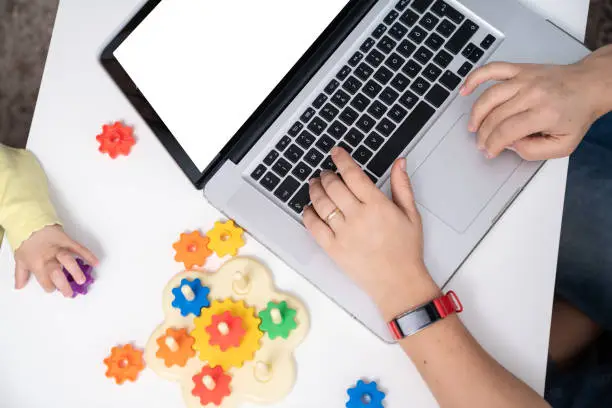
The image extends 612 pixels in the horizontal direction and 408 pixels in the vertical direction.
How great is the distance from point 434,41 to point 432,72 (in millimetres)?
41

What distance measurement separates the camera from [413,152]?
27.1 inches

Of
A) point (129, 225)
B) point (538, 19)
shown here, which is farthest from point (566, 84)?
point (129, 225)

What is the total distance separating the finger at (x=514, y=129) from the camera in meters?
0.65

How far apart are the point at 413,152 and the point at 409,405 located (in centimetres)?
29

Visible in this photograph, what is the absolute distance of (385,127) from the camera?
2.30ft

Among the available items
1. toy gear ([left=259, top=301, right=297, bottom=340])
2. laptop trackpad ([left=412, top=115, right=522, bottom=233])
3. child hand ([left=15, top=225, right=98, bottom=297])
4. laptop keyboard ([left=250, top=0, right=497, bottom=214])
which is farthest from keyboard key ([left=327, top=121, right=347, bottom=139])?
child hand ([left=15, top=225, right=98, bottom=297])

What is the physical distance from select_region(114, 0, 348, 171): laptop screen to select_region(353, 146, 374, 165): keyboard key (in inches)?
5.3

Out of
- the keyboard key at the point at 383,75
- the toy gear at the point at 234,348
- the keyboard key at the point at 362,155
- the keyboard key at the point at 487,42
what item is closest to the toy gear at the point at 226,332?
the toy gear at the point at 234,348

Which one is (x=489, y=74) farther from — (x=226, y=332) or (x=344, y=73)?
(x=226, y=332)

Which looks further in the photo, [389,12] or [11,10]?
[11,10]

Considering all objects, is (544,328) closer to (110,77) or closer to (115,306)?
(115,306)

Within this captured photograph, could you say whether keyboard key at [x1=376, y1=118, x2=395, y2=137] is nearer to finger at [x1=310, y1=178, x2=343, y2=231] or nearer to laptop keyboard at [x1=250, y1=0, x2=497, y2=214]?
laptop keyboard at [x1=250, y1=0, x2=497, y2=214]

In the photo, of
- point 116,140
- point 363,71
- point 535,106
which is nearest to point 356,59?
point 363,71

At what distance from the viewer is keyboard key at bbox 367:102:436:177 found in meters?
0.69
